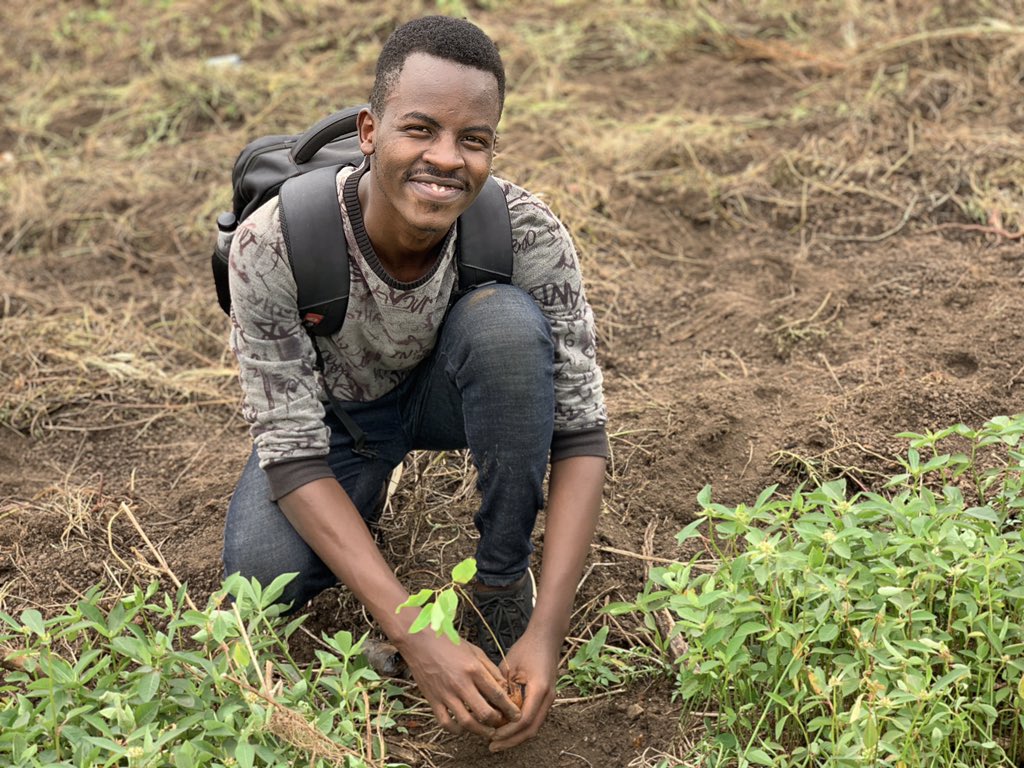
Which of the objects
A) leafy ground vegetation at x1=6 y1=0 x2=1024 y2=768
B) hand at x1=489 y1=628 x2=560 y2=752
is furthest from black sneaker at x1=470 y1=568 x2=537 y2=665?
hand at x1=489 y1=628 x2=560 y2=752

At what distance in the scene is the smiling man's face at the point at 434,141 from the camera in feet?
7.21

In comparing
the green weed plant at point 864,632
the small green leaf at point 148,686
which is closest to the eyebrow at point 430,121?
the green weed plant at point 864,632

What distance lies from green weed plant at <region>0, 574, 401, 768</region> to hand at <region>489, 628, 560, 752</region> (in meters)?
0.23

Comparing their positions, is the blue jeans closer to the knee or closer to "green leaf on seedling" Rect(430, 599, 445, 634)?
the knee

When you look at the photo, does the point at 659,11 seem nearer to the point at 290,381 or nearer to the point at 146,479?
the point at 146,479

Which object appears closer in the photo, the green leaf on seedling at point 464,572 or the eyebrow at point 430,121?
the green leaf on seedling at point 464,572

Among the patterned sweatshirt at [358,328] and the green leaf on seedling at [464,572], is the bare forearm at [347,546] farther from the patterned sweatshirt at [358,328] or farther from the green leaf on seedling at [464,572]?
the green leaf on seedling at [464,572]

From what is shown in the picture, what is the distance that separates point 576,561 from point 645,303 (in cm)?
170

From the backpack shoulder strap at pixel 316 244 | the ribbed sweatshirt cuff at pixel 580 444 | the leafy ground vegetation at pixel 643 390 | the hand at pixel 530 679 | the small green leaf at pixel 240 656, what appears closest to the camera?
the small green leaf at pixel 240 656

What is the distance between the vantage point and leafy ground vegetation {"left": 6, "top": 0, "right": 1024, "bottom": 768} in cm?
203

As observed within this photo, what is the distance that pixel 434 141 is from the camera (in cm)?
222

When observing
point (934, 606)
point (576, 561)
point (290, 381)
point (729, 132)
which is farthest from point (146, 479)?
point (729, 132)

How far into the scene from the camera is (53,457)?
11.1 feet

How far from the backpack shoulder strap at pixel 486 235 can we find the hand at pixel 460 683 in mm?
719
